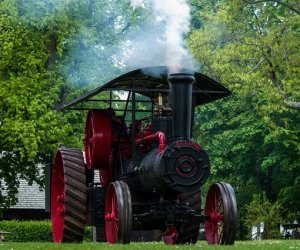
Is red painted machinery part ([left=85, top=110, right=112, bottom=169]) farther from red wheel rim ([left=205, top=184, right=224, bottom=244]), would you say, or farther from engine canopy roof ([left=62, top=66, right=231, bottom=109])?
red wheel rim ([left=205, top=184, right=224, bottom=244])

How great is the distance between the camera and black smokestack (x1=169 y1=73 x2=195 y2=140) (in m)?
13.8

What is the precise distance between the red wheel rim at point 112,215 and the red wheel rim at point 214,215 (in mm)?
1797

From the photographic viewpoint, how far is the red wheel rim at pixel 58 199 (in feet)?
54.3

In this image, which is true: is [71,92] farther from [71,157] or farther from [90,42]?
[71,157]

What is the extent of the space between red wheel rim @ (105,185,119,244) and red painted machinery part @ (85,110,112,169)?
4.88 ft

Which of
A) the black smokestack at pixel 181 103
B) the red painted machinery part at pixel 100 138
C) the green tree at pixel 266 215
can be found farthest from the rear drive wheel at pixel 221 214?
the green tree at pixel 266 215

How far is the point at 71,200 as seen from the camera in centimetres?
1545

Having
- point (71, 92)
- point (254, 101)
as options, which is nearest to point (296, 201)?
point (254, 101)

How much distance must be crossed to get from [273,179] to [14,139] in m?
15.7

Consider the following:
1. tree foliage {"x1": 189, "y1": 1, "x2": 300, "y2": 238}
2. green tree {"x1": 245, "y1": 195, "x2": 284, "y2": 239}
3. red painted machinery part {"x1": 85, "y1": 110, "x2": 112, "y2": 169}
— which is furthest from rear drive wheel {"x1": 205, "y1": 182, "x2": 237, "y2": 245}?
green tree {"x1": 245, "y1": 195, "x2": 284, "y2": 239}

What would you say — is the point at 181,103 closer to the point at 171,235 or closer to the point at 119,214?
the point at 119,214

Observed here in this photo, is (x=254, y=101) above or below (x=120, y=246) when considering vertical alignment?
above

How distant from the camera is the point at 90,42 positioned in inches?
1245

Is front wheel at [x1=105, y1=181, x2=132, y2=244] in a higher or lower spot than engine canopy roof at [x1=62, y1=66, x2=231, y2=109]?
lower
